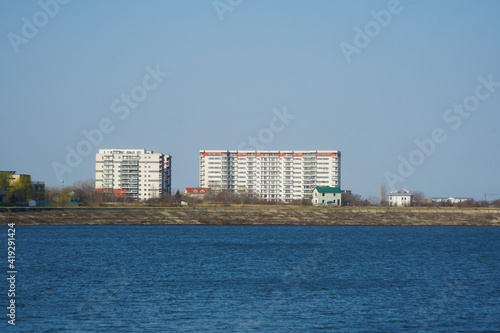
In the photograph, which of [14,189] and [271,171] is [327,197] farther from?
[14,189]

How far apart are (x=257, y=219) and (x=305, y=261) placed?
47.6 meters

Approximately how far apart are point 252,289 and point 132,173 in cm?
14315

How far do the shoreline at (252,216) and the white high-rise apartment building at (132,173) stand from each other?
253 ft

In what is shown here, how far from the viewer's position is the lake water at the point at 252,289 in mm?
20766

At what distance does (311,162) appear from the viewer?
170500 millimetres

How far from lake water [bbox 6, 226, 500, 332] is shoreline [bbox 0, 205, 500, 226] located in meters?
32.9

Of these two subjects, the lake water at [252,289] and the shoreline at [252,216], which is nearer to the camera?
the lake water at [252,289]

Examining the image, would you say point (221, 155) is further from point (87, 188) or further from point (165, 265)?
point (165, 265)

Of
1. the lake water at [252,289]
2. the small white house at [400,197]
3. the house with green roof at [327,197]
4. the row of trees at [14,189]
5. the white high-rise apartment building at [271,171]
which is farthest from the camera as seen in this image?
the white high-rise apartment building at [271,171]

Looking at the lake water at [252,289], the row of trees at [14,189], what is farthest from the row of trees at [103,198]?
the lake water at [252,289]

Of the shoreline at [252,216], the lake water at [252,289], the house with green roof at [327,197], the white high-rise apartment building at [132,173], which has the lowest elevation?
the lake water at [252,289]

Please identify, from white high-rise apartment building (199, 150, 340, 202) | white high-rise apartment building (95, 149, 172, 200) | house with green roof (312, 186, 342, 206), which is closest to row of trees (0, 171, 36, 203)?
house with green roof (312, 186, 342, 206)

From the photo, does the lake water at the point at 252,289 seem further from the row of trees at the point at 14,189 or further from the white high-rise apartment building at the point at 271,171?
the white high-rise apartment building at the point at 271,171

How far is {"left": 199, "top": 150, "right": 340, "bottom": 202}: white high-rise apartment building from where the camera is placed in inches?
6688
